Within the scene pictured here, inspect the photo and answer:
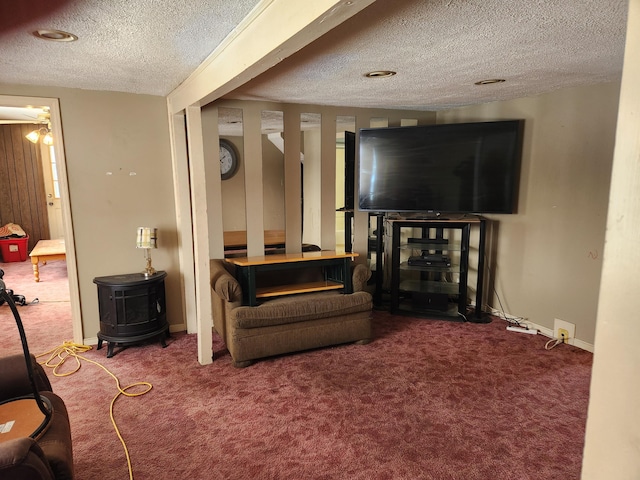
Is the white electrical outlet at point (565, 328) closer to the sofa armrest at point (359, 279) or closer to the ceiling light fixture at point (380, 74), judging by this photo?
the sofa armrest at point (359, 279)

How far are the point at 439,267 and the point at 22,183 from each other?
7.44 metres

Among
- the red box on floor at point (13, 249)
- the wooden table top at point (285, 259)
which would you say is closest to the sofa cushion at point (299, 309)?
the wooden table top at point (285, 259)

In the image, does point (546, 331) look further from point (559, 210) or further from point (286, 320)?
point (286, 320)

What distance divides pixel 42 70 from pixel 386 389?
119 inches

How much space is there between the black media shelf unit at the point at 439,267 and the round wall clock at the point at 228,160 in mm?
3047

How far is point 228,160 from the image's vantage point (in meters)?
5.92

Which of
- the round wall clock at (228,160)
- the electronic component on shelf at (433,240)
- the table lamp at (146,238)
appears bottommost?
the electronic component on shelf at (433,240)

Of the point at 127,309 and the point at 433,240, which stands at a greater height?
the point at 433,240

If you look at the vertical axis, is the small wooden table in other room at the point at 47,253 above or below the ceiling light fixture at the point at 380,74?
below

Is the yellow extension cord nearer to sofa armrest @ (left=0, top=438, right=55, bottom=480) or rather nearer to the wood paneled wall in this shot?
sofa armrest @ (left=0, top=438, right=55, bottom=480)

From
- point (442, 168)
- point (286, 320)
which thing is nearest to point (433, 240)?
point (442, 168)

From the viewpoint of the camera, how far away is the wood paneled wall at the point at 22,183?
700cm

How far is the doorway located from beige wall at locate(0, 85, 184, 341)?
1.5 inches

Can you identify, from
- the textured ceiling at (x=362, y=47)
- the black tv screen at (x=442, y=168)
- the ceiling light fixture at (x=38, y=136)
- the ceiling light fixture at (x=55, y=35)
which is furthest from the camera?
the ceiling light fixture at (x=38, y=136)
